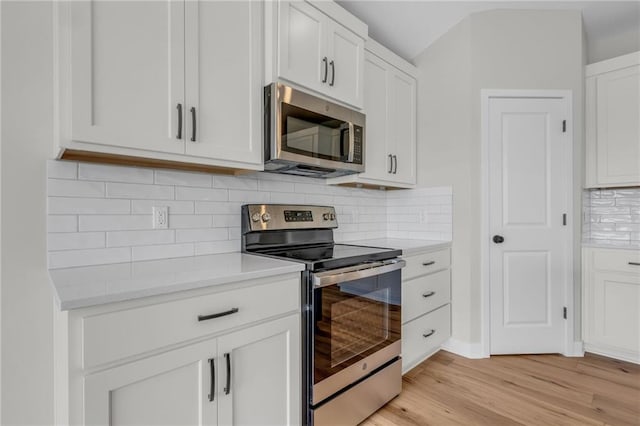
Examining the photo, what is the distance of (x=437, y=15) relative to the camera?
8.58 feet

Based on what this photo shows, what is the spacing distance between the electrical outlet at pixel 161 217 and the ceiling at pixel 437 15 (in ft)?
5.97

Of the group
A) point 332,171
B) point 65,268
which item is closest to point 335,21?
point 332,171

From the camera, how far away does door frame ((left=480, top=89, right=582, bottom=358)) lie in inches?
103

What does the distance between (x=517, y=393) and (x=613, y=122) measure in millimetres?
2214

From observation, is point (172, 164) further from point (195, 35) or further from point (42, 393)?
point (42, 393)

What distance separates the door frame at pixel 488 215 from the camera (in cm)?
262

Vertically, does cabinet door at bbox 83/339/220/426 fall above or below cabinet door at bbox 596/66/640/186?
below

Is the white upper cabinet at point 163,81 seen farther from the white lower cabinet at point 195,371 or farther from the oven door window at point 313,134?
the white lower cabinet at point 195,371

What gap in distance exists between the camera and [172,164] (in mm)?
1592

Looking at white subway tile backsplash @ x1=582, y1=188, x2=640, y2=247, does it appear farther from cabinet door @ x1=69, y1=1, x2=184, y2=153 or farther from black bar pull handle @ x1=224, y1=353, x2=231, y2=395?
cabinet door @ x1=69, y1=1, x2=184, y2=153

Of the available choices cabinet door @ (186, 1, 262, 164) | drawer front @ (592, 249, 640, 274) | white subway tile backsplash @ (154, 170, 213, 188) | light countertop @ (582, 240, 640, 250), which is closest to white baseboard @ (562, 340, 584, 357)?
drawer front @ (592, 249, 640, 274)

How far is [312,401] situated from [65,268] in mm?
1208

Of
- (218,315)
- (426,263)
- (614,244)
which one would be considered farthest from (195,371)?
(614,244)

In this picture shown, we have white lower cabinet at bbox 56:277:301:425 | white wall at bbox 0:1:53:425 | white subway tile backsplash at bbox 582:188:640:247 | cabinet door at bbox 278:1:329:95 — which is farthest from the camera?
white subway tile backsplash at bbox 582:188:640:247
